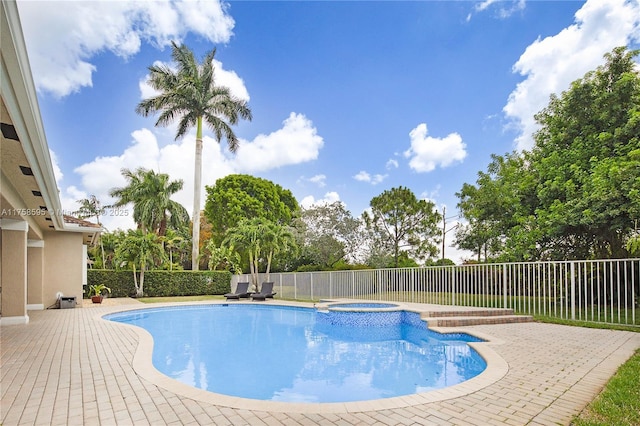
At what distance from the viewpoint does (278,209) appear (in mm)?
34844

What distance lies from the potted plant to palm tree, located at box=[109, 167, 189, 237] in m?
7.72

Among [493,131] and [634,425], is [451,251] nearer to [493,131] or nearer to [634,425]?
[493,131]

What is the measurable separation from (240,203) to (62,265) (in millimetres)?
18516

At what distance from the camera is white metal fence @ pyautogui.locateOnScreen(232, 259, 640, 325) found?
972 cm

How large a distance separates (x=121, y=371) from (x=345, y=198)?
2447cm

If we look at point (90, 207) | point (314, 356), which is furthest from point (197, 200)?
point (90, 207)

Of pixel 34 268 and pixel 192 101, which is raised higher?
pixel 192 101

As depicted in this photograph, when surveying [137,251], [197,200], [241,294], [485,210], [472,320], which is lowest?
[241,294]

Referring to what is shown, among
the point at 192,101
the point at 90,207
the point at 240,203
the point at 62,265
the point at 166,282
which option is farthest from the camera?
the point at 90,207

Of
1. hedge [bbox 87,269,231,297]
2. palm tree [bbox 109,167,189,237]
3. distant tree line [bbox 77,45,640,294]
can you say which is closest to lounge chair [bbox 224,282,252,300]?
distant tree line [bbox 77,45,640,294]

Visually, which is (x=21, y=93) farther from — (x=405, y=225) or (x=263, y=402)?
(x=405, y=225)

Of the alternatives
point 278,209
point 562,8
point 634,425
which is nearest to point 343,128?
point 562,8

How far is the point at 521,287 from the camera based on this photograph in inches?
447

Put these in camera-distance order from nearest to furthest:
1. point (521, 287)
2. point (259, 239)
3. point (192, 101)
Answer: point (521, 287), point (259, 239), point (192, 101)
